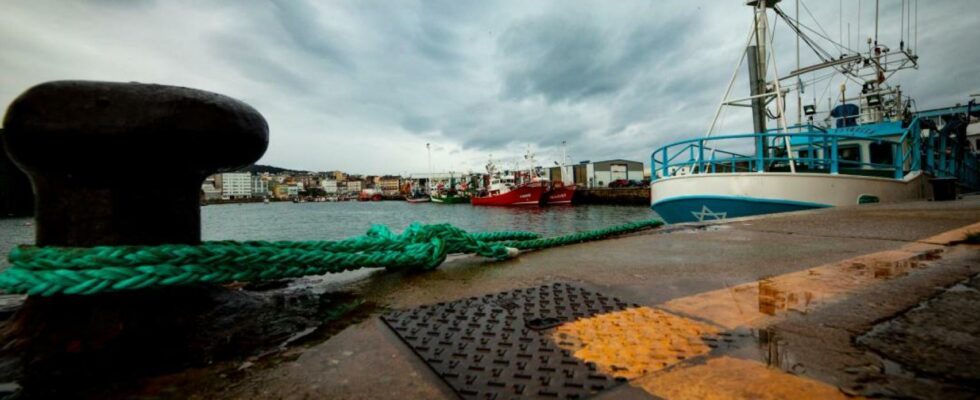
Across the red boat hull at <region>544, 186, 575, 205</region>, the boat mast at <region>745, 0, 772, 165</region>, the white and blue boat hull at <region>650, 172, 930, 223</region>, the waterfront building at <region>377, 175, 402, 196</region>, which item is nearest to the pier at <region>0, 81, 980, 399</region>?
the white and blue boat hull at <region>650, 172, 930, 223</region>

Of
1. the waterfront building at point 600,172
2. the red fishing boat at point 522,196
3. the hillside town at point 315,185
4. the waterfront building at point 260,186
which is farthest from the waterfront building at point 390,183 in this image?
the red fishing boat at point 522,196

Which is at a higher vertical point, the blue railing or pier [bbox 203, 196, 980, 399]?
the blue railing

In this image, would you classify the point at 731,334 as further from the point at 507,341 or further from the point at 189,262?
the point at 189,262

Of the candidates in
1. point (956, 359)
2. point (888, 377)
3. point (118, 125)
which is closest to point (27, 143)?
point (118, 125)

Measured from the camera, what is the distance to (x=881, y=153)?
976 centimetres

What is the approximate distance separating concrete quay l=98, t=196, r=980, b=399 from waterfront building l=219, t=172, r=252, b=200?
150m

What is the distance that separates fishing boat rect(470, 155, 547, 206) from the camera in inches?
1581

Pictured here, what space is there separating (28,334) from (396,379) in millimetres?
1233

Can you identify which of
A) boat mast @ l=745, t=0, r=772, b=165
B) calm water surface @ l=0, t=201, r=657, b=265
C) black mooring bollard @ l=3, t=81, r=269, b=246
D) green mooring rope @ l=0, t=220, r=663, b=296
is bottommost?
calm water surface @ l=0, t=201, r=657, b=265

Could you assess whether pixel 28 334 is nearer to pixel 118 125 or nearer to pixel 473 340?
pixel 118 125

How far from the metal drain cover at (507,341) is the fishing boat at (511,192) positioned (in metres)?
38.1

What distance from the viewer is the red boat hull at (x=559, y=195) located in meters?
41.6

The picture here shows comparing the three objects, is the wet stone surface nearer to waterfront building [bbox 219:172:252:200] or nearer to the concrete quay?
the concrete quay

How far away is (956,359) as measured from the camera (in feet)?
3.12
